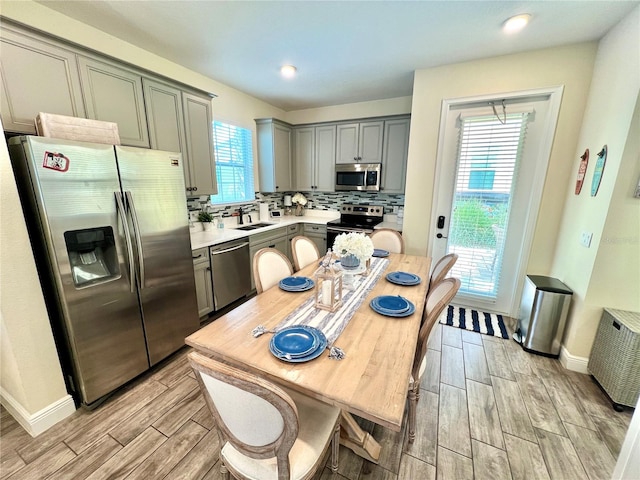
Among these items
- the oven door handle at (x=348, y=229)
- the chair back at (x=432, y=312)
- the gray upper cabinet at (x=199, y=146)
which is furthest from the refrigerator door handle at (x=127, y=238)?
the oven door handle at (x=348, y=229)

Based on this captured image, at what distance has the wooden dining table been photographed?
0.91 metres

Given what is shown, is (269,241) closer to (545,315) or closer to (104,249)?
(104,249)

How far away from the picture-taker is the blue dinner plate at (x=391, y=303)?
145 cm

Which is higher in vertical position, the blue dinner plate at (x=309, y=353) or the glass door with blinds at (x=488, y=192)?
the glass door with blinds at (x=488, y=192)

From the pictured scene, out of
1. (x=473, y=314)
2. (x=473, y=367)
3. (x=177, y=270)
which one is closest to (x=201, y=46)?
(x=177, y=270)

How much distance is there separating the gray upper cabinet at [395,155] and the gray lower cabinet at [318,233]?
1120 mm

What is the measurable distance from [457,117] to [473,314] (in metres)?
2.21

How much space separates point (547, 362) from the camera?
7.29 ft

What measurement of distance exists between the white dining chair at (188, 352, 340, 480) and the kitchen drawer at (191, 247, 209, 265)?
5.85 feet

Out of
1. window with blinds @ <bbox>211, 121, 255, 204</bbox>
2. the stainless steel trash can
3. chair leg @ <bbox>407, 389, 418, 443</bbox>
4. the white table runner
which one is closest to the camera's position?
the white table runner

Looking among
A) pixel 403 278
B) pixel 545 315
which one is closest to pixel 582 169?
pixel 545 315

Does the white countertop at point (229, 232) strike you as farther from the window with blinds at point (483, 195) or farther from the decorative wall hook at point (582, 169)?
the decorative wall hook at point (582, 169)

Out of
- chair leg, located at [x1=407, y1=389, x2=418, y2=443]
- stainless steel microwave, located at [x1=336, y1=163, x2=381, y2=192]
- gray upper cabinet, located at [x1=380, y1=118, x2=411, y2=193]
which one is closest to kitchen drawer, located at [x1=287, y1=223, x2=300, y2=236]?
stainless steel microwave, located at [x1=336, y1=163, x2=381, y2=192]

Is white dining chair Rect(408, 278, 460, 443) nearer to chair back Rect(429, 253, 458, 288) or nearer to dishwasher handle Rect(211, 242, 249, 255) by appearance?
chair back Rect(429, 253, 458, 288)
